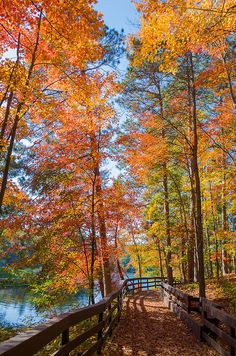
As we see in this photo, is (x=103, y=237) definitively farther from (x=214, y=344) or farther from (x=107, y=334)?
(x=214, y=344)

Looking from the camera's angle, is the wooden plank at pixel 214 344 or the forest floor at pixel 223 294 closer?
the wooden plank at pixel 214 344

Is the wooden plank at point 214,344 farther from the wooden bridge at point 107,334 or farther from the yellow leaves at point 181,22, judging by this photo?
the yellow leaves at point 181,22

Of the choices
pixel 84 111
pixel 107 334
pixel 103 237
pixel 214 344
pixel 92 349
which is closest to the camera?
pixel 92 349

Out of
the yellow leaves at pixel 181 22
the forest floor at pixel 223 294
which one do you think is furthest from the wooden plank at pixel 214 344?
the yellow leaves at pixel 181 22

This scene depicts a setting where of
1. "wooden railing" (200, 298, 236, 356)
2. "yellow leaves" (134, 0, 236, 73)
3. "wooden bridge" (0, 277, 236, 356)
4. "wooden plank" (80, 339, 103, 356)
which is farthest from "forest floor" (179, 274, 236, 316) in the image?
"yellow leaves" (134, 0, 236, 73)

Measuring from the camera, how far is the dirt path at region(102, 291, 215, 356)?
6.47 meters

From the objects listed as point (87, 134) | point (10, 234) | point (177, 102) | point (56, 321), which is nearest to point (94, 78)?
point (87, 134)

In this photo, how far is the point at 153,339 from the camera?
7.72 metres

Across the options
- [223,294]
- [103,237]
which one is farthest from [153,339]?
[103,237]

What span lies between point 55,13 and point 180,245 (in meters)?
17.7

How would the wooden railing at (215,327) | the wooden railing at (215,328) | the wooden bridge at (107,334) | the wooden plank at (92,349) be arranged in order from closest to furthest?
the wooden bridge at (107,334)
the wooden plank at (92,349)
the wooden railing at (215,328)
the wooden railing at (215,327)

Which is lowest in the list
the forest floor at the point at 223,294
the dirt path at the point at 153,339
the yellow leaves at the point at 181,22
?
the dirt path at the point at 153,339

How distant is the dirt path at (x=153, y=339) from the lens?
6.47 metres

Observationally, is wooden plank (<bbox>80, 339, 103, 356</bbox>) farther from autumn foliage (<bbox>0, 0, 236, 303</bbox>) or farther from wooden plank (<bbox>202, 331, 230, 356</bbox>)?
autumn foliage (<bbox>0, 0, 236, 303</bbox>)
